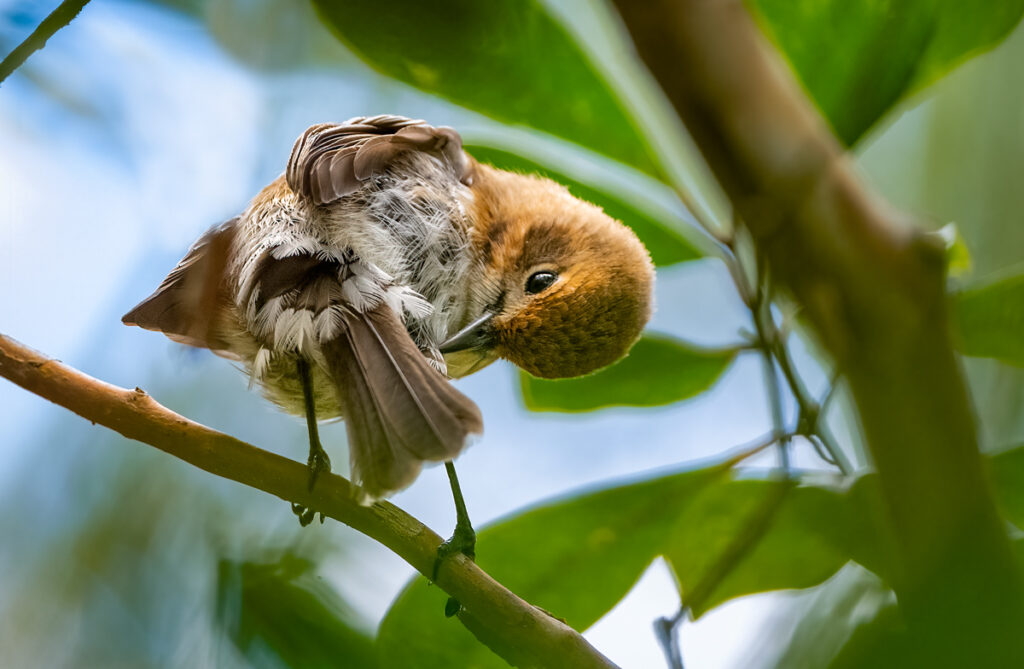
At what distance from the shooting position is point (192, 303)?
3.84ft

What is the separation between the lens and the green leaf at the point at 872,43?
2.60ft

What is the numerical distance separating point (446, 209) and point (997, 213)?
94 centimetres

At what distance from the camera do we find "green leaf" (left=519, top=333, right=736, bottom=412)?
1092mm

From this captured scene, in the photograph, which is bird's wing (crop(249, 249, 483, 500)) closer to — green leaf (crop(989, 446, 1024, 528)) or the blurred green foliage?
the blurred green foliage

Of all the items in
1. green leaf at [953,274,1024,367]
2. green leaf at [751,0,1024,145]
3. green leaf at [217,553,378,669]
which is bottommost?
green leaf at [217,553,378,669]

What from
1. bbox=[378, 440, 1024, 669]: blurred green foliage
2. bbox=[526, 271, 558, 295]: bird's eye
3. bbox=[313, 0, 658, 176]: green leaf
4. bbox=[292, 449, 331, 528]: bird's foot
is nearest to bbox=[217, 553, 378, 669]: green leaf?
bbox=[378, 440, 1024, 669]: blurred green foliage

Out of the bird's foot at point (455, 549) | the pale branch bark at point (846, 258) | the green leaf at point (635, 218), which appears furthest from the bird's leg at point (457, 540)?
the pale branch bark at point (846, 258)

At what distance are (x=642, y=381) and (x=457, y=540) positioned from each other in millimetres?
345

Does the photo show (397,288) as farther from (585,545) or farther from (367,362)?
(585,545)

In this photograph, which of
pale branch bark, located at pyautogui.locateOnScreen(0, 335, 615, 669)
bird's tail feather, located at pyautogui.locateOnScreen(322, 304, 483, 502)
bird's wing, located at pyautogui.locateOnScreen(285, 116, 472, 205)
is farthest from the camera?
bird's wing, located at pyautogui.locateOnScreen(285, 116, 472, 205)

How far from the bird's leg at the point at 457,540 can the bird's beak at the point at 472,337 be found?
18 centimetres

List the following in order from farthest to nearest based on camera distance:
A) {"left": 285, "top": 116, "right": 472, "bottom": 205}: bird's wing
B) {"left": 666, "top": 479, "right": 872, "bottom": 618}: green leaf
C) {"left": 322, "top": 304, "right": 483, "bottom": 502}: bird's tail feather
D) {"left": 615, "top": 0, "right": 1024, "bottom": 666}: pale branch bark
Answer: {"left": 285, "top": 116, "right": 472, "bottom": 205}: bird's wing, {"left": 322, "top": 304, "right": 483, "bottom": 502}: bird's tail feather, {"left": 666, "top": 479, "right": 872, "bottom": 618}: green leaf, {"left": 615, "top": 0, "right": 1024, "bottom": 666}: pale branch bark

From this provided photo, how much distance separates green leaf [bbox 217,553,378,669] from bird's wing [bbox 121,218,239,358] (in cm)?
51

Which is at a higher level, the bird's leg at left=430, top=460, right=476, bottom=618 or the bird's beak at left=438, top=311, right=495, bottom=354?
the bird's beak at left=438, top=311, right=495, bottom=354
